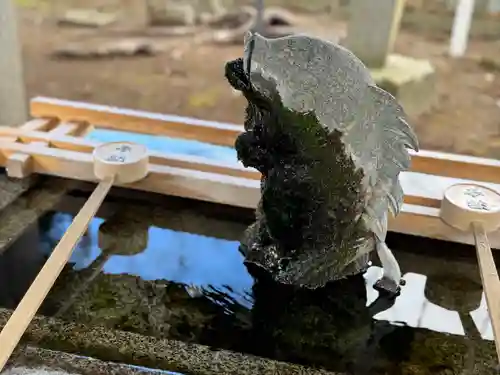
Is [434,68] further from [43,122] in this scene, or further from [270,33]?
[43,122]

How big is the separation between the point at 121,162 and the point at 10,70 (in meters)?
0.48

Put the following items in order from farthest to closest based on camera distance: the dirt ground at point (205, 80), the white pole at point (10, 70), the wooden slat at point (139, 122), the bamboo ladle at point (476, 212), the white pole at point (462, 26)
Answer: the white pole at point (462, 26) → the dirt ground at point (205, 80) → the white pole at point (10, 70) → the wooden slat at point (139, 122) → the bamboo ladle at point (476, 212)

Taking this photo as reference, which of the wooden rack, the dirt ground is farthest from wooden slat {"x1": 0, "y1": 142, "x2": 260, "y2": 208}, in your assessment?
the dirt ground

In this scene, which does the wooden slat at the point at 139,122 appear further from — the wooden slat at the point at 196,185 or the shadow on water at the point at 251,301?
the shadow on water at the point at 251,301

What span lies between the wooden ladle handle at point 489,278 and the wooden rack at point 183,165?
6 cm

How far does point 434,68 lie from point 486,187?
3.47 feet

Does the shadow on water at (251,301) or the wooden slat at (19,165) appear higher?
the wooden slat at (19,165)

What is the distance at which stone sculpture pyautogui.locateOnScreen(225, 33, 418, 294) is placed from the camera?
0.76 m

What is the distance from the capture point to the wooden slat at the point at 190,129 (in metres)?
1.17

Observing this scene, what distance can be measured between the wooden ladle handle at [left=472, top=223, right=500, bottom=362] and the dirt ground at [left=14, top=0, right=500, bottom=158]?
68cm

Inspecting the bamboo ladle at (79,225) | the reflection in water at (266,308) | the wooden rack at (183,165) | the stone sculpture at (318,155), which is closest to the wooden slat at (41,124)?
the wooden rack at (183,165)

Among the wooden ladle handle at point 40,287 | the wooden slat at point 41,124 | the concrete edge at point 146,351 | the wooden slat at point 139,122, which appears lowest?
the concrete edge at point 146,351

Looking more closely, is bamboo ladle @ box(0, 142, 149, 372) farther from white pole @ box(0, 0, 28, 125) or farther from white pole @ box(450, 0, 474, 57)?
white pole @ box(450, 0, 474, 57)

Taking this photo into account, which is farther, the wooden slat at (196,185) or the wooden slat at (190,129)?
the wooden slat at (190,129)
